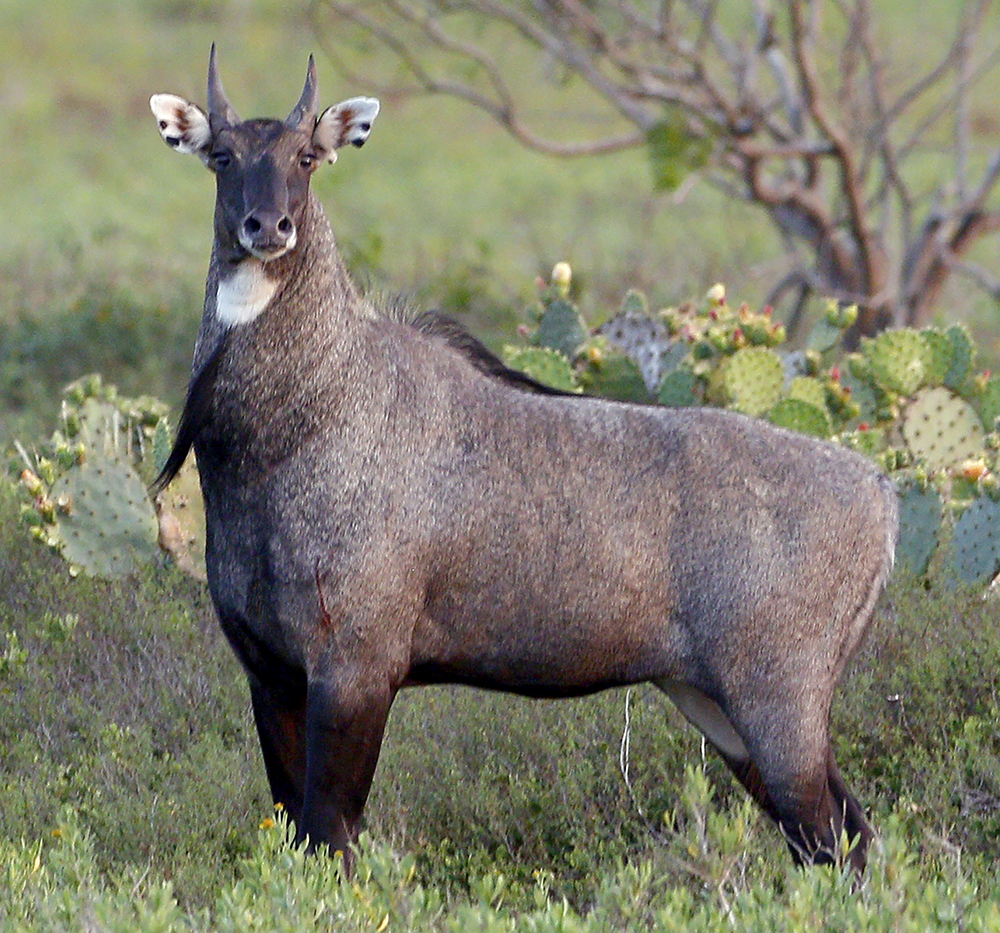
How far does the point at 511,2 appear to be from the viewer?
1295cm

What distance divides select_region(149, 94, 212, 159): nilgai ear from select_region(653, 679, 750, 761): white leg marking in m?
2.19

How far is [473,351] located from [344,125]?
0.82 m

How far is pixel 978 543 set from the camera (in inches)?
280

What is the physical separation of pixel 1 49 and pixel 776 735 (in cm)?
3198

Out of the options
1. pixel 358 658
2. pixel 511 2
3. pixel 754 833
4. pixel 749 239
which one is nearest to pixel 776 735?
pixel 754 833

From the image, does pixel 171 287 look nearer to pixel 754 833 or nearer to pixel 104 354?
pixel 104 354

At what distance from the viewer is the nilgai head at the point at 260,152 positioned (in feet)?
15.9

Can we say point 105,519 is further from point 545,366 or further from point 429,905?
point 429,905

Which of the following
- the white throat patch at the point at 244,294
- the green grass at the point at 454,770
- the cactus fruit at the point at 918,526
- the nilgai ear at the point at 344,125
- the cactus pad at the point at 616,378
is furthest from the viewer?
the cactus pad at the point at 616,378

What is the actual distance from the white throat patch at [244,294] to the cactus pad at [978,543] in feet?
11.0

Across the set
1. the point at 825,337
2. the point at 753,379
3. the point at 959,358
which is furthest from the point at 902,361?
the point at 753,379

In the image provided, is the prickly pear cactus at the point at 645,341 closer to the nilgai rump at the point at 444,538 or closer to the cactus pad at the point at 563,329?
the cactus pad at the point at 563,329

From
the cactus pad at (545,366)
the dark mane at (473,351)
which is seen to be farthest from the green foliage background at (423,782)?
the cactus pad at (545,366)

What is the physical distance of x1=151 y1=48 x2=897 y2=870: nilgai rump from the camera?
4.98 metres
